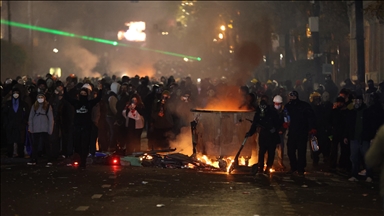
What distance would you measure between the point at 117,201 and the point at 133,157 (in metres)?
4.57

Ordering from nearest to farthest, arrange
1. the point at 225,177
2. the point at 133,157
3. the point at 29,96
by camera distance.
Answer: the point at 225,177 < the point at 133,157 < the point at 29,96

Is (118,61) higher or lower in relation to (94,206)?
higher

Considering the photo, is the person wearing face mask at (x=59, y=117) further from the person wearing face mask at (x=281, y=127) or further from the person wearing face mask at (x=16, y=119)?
the person wearing face mask at (x=281, y=127)

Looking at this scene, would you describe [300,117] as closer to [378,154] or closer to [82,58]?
[378,154]

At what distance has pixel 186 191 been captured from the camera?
11.3 meters

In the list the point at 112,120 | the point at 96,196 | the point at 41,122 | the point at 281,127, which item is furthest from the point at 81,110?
the point at 281,127

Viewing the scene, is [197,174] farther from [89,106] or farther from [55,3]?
[55,3]

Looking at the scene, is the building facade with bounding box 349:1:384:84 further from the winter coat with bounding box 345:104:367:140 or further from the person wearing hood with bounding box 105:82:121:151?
the winter coat with bounding box 345:104:367:140

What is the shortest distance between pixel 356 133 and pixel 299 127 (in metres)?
1.32

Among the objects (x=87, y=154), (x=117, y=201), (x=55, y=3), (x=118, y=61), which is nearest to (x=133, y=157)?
(x=87, y=154)

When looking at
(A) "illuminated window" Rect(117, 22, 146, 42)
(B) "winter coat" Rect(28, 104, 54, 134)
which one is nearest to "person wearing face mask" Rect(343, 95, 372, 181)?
(B) "winter coat" Rect(28, 104, 54, 134)

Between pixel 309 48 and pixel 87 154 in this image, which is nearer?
pixel 87 154

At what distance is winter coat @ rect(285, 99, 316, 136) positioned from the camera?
→ 1374cm

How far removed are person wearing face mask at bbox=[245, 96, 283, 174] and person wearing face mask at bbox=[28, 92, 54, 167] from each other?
13.3ft
